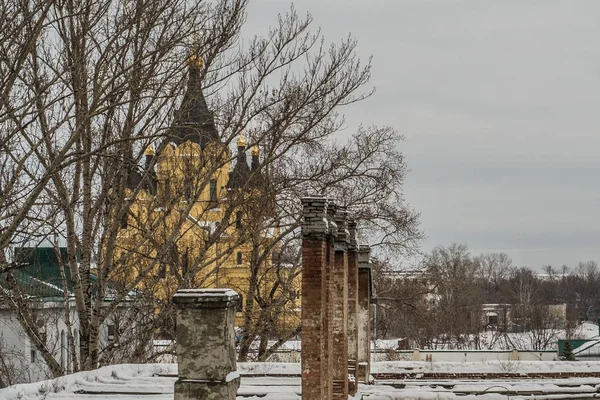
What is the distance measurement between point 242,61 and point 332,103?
13.1ft

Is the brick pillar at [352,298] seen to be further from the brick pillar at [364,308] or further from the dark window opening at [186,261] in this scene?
the dark window opening at [186,261]

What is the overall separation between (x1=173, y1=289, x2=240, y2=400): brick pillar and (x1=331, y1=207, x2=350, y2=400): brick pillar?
25.3ft

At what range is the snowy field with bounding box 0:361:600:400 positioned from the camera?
11914mm

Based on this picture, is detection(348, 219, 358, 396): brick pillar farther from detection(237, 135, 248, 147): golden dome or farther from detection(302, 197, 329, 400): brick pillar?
detection(237, 135, 248, 147): golden dome

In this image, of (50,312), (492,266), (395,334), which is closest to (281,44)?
(50,312)

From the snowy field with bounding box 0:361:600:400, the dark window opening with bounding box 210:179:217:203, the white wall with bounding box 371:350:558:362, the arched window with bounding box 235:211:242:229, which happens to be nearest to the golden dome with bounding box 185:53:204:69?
the dark window opening with bounding box 210:179:217:203

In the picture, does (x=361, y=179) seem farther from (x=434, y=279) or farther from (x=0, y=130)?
(x=0, y=130)

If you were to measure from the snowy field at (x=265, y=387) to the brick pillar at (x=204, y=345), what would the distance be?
192 inches

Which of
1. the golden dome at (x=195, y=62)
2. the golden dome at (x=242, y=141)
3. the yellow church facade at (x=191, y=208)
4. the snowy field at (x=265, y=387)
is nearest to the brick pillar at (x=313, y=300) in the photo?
the snowy field at (x=265, y=387)

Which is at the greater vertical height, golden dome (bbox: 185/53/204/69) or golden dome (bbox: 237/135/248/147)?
golden dome (bbox: 237/135/248/147)

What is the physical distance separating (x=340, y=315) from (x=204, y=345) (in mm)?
8012

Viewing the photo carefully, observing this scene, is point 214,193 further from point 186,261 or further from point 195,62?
point 195,62

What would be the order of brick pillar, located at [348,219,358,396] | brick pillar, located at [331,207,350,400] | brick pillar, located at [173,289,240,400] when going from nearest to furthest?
brick pillar, located at [173,289,240,400] → brick pillar, located at [331,207,350,400] → brick pillar, located at [348,219,358,396]

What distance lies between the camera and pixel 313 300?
454 inches
